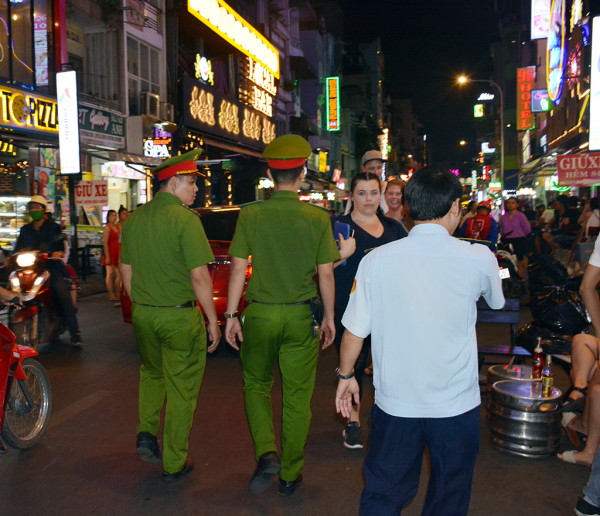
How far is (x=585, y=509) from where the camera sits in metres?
3.39

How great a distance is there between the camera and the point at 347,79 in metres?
61.5

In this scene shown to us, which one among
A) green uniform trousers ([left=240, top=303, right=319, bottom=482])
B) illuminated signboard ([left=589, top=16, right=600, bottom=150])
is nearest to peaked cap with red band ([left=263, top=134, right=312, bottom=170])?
green uniform trousers ([left=240, top=303, right=319, bottom=482])

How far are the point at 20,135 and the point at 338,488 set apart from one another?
483 inches

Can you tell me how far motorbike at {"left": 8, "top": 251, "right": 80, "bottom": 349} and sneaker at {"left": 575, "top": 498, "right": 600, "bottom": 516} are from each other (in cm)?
615

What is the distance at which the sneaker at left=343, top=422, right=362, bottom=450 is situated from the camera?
456cm

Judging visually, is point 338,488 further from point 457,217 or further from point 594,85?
point 594,85

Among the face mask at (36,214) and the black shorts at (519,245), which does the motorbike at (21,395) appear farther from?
the black shorts at (519,245)

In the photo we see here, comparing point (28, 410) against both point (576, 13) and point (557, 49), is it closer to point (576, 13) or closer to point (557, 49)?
point (576, 13)

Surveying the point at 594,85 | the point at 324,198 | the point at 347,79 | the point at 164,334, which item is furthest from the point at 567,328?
the point at 347,79

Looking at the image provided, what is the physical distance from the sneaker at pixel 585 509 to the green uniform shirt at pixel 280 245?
1.99 metres

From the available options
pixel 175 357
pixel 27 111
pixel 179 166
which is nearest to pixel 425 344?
pixel 175 357

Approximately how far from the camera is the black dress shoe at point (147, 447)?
4.05 meters

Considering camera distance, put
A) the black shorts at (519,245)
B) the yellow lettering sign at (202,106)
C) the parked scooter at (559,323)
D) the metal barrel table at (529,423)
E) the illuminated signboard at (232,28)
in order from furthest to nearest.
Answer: the illuminated signboard at (232,28) → the yellow lettering sign at (202,106) → the black shorts at (519,245) → the parked scooter at (559,323) → the metal barrel table at (529,423)

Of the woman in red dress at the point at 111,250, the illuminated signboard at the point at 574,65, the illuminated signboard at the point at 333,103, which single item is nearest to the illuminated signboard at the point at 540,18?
the illuminated signboard at the point at 574,65
